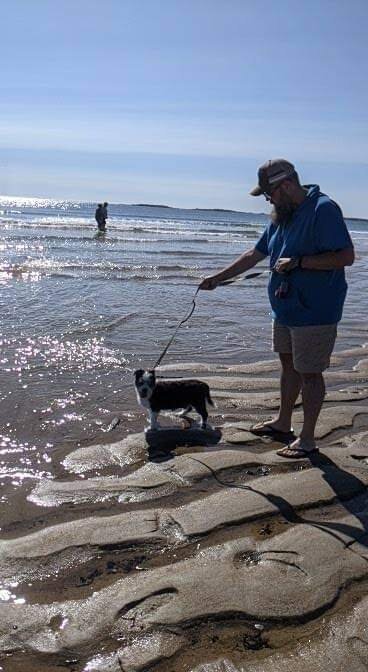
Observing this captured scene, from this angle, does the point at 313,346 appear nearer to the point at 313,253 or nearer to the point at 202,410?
the point at 313,253

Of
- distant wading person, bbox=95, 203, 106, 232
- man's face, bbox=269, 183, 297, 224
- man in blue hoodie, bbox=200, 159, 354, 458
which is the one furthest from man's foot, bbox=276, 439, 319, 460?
distant wading person, bbox=95, 203, 106, 232

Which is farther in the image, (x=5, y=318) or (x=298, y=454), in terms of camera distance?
(x=5, y=318)

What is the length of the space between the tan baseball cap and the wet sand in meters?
2.06

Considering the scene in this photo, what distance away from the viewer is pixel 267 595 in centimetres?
309

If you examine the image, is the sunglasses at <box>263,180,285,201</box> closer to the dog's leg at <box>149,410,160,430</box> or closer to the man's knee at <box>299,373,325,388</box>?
the man's knee at <box>299,373,325,388</box>

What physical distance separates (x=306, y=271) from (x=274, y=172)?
76 cm

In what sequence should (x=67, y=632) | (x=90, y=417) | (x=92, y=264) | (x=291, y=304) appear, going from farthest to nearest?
(x=92, y=264), (x=90, y=417), (x=291, y=304), (x=67, y=632)

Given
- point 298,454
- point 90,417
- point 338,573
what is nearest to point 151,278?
point 90,417

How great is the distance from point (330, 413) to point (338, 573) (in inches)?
111

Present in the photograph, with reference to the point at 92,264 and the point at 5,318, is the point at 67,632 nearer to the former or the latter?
the point at 5,318

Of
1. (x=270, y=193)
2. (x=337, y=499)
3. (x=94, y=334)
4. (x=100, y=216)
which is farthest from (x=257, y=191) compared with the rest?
(x=100, y=216)

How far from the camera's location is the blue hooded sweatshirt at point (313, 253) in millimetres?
4570

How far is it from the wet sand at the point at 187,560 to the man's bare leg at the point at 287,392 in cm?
27

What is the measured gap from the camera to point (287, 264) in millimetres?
4672
